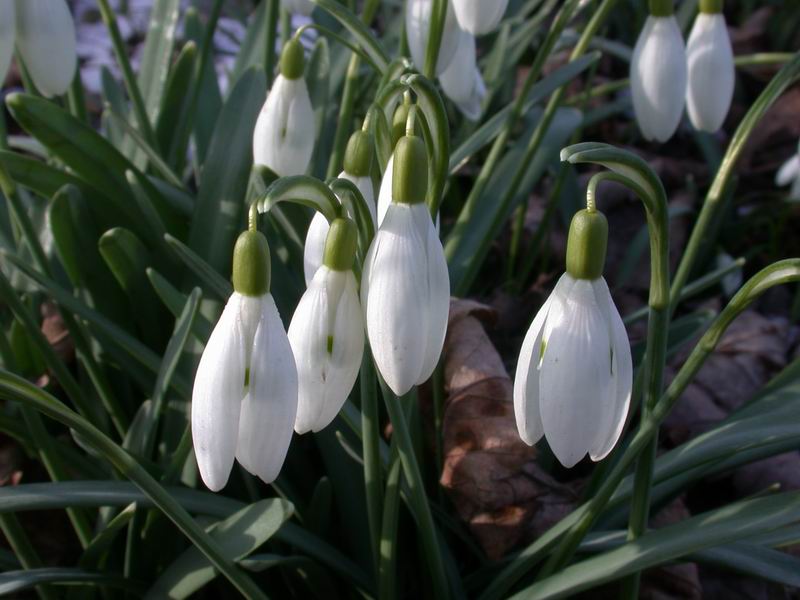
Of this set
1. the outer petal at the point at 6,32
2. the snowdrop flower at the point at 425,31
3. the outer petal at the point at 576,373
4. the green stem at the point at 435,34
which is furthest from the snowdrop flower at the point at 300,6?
the outer petal at the point at 576,373

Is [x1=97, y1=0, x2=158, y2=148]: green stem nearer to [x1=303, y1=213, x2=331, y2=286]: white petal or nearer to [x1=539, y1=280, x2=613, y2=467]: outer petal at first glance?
[x1=303, y1=213, x2=331, y2=286]: white petal

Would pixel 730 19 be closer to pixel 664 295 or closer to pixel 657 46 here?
pixel 657 46

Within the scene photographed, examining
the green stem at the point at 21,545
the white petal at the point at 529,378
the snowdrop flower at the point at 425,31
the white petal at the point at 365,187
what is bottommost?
the green stem at the point at 21,545

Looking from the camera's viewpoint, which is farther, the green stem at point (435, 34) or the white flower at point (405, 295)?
the green stem at point (435, 34)

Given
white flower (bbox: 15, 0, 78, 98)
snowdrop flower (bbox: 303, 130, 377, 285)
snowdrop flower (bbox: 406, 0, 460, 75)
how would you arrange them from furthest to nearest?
snowdrop flower (bbox: 406, 0, 460, 75)
white flower (bbox: 15, 0, 78, 98)
snowdrop flower (bbox: 303, 130, 377, 285)

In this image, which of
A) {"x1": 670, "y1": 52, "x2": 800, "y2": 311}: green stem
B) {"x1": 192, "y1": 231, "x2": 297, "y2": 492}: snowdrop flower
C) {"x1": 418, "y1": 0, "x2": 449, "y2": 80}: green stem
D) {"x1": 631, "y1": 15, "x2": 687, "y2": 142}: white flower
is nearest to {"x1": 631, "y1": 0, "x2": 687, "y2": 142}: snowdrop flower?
{"x1": 631, "y1": 15, "x2": 687, "y2": 142}: white flower

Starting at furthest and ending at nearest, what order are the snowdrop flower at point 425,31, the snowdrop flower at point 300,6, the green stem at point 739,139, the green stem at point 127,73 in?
the green stem at point 127,73 → the snowdrop flower at point 300,6 → the snowdrop flower at point 425,31 → the green stem at point 739,139

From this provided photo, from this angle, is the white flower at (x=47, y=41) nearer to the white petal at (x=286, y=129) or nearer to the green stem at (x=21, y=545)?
the white petal at (x=286, y=129)
